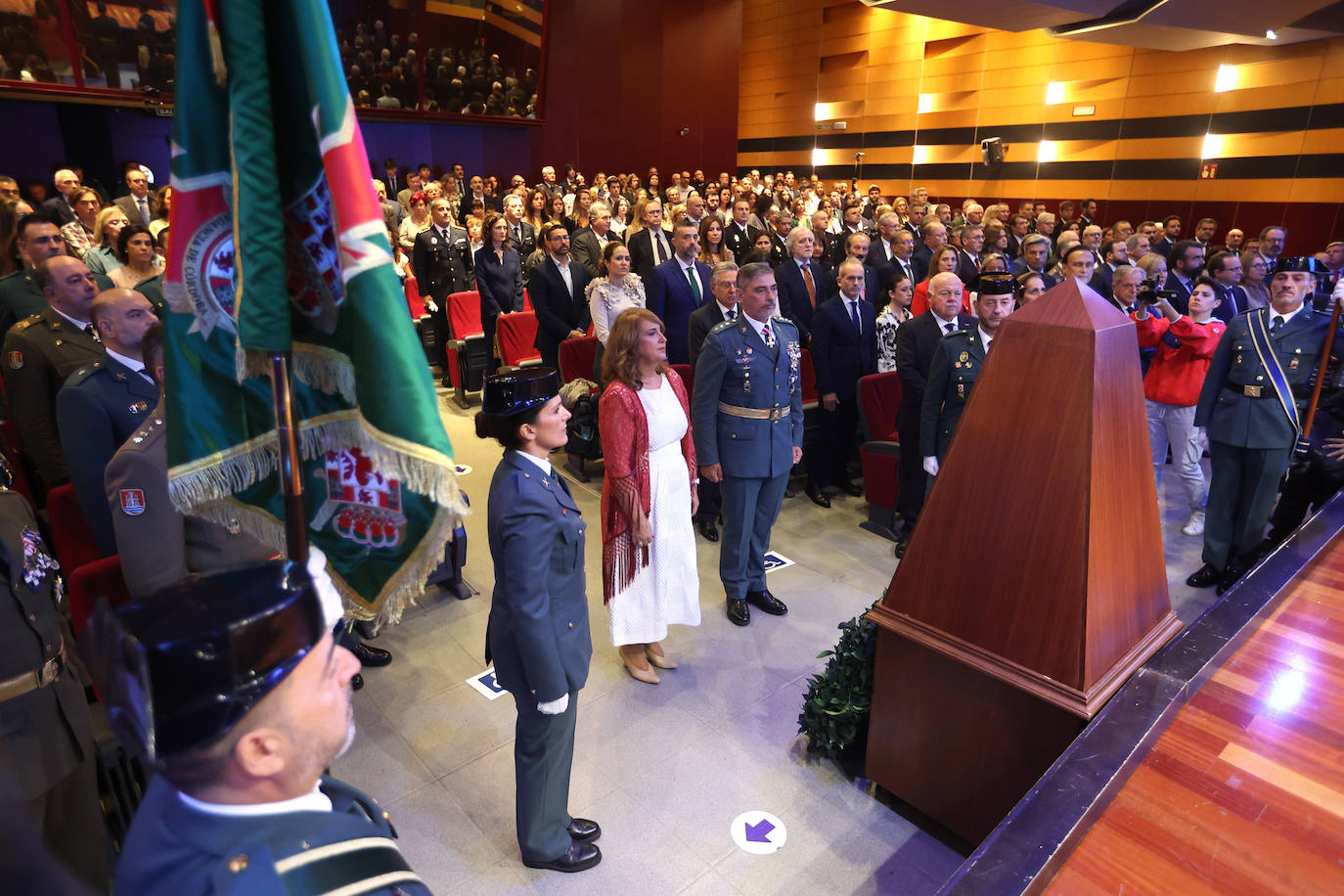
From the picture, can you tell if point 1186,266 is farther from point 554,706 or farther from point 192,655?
point 192,655

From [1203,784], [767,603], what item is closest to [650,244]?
[767,603]

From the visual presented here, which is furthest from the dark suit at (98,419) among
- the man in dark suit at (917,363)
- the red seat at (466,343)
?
the red seat at (466,343)

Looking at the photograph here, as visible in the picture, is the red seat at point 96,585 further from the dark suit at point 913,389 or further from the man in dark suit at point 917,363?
the dark suit at point 913,389

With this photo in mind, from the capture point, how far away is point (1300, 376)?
414 cm

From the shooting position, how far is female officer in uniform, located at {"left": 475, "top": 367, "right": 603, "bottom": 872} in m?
2.08

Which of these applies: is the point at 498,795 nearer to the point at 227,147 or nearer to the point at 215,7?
the point at 227,147

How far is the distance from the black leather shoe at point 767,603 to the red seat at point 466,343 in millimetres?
4041


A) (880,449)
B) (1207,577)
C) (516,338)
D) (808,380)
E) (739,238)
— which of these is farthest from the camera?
(739,238)

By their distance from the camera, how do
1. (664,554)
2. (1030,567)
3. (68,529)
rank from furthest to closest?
1. (664,554)
2. (68,529)
3. (1030,567)

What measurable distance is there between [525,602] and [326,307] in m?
1.05

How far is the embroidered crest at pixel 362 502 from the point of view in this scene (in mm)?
1366

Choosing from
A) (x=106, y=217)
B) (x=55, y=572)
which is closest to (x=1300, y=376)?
(x=55, y=572)

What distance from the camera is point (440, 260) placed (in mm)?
7754

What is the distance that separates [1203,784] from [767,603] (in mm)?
2388
